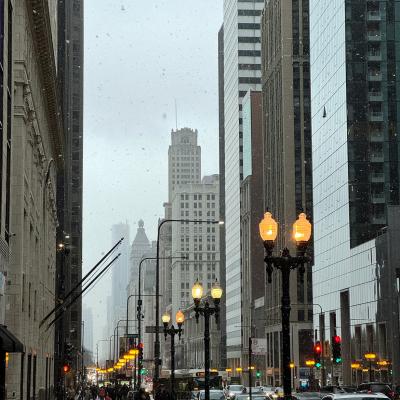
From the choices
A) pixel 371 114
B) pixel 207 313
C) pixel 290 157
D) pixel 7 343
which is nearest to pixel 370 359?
pixel 371 114

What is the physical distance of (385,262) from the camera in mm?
103000

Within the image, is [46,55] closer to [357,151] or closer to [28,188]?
[28,188]

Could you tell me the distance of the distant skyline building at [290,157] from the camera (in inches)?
5925

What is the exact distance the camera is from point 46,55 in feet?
174

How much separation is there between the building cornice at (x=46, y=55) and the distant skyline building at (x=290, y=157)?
84.2 meters

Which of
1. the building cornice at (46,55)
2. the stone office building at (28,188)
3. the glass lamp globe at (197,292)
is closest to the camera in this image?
the glass lamp globe at (197,292)

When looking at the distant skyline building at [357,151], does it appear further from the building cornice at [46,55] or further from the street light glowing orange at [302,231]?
the street light glowing orange at [302,231]

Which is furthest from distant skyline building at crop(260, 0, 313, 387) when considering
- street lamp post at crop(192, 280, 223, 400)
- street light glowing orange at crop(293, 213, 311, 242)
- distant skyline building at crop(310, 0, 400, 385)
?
street light glowing orange at crop(293, 213, 311, 242)

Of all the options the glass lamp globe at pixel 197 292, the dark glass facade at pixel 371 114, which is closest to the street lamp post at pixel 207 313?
the glass lamp globe at pixel 197 292

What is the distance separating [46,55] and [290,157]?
104785 mm

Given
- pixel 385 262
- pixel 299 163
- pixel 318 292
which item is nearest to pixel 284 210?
pixel 299 163

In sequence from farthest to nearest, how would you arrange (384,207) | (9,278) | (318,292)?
1. (318,292)
2. (384,207)
3. (9,278)

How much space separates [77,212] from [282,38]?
155 feet

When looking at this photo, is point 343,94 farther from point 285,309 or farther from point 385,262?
point 285,309
